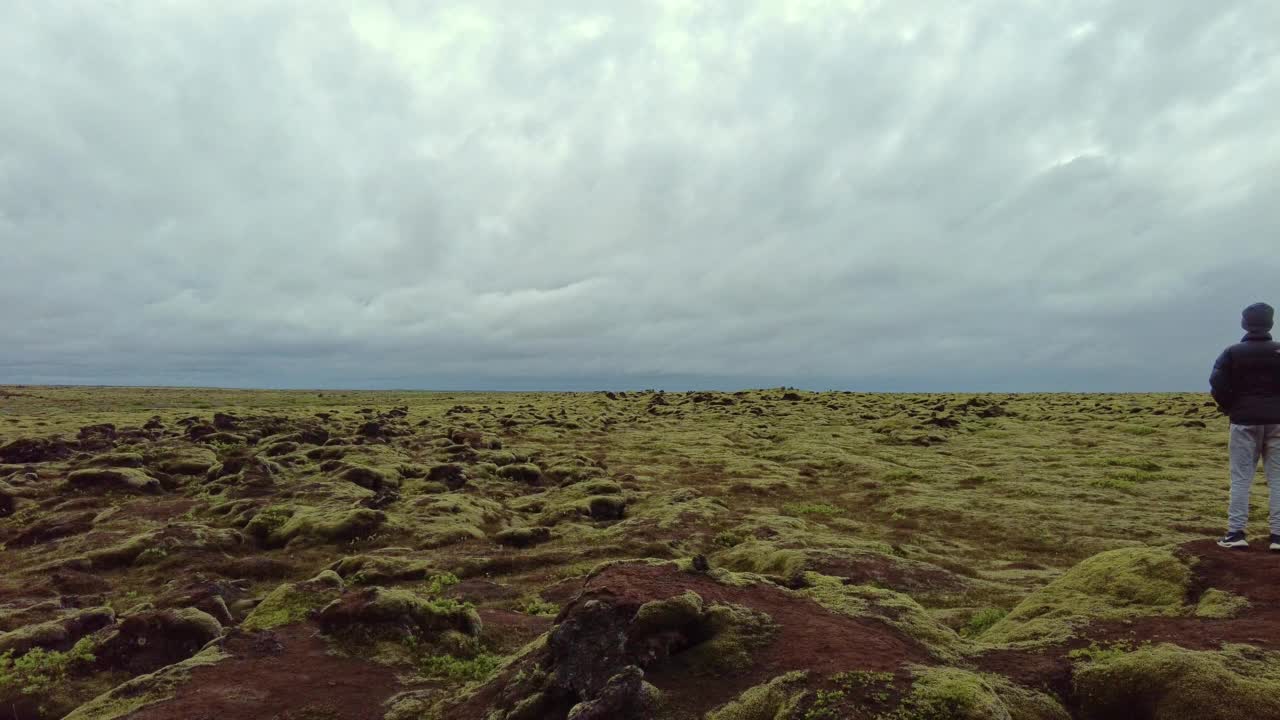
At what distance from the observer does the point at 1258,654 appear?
877 centimetres

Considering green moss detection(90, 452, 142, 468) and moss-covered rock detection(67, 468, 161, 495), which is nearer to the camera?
moss-covered rock detection(67, 468, 161, 495)

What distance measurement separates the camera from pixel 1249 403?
47.9 ft

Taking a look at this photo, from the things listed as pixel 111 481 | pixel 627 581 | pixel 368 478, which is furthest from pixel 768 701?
pixel 111 481

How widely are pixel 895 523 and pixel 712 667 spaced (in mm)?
21735

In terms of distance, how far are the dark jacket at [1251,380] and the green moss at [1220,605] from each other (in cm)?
485

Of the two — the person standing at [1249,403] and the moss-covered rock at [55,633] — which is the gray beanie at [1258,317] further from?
the moss-covered rock at [55,633]

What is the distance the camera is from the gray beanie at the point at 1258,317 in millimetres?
14836

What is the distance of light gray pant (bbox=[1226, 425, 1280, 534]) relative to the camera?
1412 centimetres

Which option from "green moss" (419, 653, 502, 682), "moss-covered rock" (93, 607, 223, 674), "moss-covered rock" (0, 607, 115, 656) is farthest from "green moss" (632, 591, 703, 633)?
"moss-covered rock" (0, 607, 115, 656)

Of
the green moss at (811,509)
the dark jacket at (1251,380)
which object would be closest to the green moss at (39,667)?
the green moss at (811,509)

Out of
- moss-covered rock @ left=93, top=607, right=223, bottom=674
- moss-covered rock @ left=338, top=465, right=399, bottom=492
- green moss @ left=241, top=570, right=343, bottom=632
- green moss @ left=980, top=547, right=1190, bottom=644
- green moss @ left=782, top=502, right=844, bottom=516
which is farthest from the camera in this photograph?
moss-covered rock @ left=338, top=465, right=399, bottom=492

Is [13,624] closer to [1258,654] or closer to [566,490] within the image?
[566,490]

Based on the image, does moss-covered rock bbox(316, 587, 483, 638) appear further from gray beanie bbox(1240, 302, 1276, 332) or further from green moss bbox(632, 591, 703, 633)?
gray beanie bbox(1240, 302, 1276, 332)

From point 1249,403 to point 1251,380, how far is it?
1.76 feet
